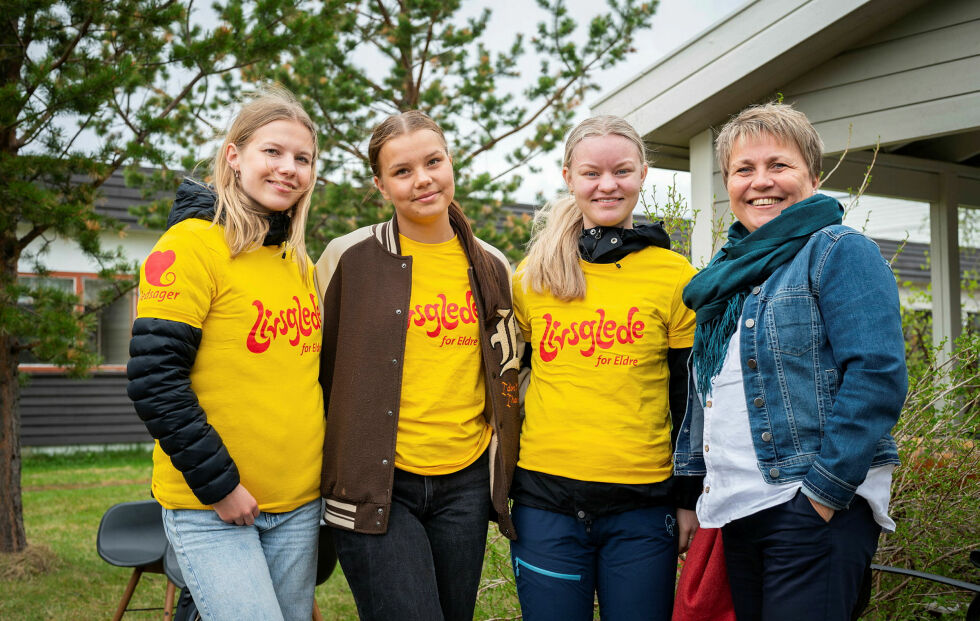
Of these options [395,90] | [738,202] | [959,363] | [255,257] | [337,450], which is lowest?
[337,450]

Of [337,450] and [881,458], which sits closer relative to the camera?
[881,458]

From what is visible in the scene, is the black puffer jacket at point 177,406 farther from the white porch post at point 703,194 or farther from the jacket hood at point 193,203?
the white porch post at point 703,194

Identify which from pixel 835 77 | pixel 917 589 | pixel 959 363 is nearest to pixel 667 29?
pixel 835 77

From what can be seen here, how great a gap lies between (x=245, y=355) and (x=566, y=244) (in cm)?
107

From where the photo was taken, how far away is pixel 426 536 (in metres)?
2.39

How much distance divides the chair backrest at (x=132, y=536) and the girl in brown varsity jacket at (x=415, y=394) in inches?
76.1

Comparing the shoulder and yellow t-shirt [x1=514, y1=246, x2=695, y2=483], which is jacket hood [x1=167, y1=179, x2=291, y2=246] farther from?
yellow t-shirt [x1=514, y1=246, x2=695, y2=483]

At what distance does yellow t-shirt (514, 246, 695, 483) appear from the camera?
2.43 metres

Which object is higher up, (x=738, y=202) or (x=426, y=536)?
(x=738, y=202)

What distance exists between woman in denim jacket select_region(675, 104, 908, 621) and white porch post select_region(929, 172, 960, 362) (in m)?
4.89

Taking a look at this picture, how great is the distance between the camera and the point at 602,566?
2418mm

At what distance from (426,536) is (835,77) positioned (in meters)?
3.90

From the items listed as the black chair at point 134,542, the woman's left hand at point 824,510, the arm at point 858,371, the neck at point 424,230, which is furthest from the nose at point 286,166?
the black chair at point 134,542

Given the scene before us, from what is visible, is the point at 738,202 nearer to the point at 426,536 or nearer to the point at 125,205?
the point at 426,536
